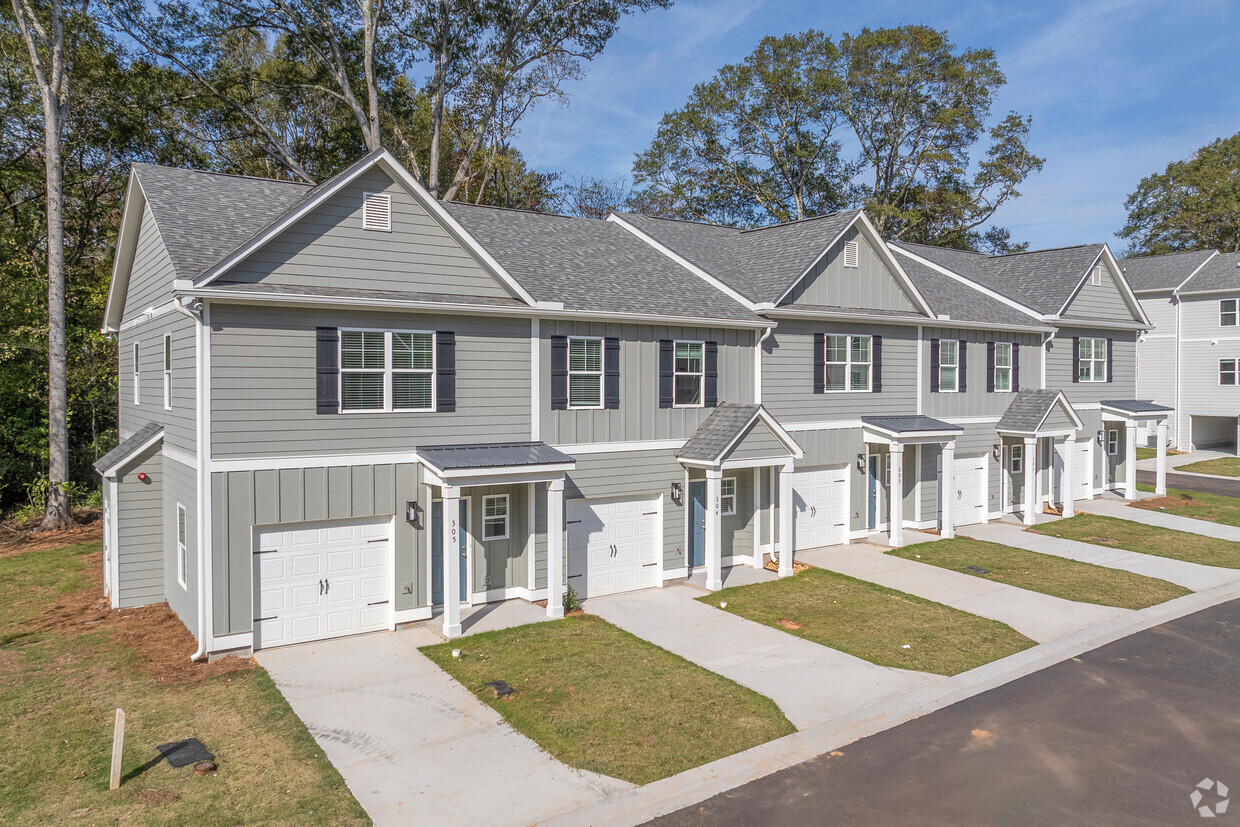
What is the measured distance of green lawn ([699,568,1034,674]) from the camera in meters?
12.3

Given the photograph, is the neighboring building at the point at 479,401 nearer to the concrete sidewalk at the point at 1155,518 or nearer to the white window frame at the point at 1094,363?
the concrete sidewalk at the point at 1155,518

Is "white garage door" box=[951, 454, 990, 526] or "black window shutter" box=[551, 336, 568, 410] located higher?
"black window shutter" box=[551, 336, 568, 410]

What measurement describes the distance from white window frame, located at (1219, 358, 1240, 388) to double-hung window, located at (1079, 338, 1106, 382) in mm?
16930

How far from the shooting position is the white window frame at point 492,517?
47.3ft

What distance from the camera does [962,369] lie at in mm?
22109

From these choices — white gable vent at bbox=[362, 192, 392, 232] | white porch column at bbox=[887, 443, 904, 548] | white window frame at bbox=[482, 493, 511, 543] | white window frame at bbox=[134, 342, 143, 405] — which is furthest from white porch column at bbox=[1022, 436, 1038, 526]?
white window frame at bbox=[134, 342, 143, 405]

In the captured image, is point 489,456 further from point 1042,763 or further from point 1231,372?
point 1231,372

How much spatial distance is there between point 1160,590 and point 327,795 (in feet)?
51.5

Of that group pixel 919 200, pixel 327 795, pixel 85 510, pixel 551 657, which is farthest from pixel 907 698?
pixel 919 200

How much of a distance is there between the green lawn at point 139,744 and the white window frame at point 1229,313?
43501 mm

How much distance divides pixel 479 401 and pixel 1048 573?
12.6 meters

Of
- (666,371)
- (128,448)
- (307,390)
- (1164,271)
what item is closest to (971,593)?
(666,371)

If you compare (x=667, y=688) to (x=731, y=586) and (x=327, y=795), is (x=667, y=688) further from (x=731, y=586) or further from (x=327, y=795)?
(x=731, y=586)

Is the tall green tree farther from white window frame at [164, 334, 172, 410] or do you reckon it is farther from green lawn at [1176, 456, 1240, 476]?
white window frame at [164, 334, 172, 410]
